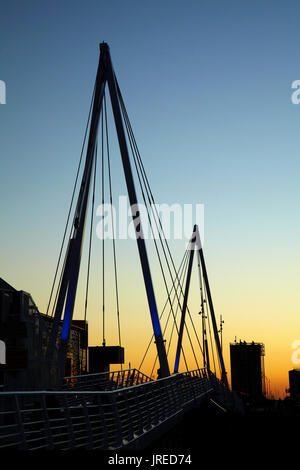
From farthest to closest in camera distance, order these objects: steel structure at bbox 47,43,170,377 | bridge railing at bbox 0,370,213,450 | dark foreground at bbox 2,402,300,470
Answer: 1. steel structure at bbox 47,43,170,377
2. dark foreground at bbox 2,402,300,470
3. bridge railing at bbox 0,370,213,450

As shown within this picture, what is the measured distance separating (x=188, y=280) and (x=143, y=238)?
29084 millimetres

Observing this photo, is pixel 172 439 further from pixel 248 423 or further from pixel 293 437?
pixel 293 437

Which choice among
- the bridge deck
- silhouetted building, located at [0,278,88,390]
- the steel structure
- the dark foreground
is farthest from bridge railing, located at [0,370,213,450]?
the steel structure

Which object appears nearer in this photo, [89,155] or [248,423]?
[248,423]

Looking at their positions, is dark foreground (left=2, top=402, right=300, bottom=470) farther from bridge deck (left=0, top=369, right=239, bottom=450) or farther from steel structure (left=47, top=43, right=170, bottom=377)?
steel structure (left=47, top=43, right=170, bottom=377)

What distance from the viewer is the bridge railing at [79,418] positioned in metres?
10.4

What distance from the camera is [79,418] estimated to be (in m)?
18.3

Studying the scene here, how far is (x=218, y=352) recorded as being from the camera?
214ft

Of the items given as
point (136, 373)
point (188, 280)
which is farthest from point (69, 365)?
point (136, 373)

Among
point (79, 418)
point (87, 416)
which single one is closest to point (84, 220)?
point (79, 418)

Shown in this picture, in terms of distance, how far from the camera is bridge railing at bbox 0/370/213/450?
10.4 meters
